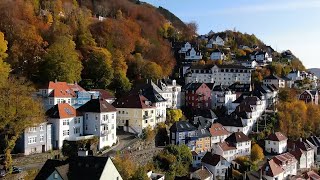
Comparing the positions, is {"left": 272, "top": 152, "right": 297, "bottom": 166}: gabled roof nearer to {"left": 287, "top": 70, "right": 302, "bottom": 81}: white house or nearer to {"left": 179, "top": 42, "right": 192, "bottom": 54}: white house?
{"left": 287, "top": 70, "right": 302, "bottom": 81}: white house

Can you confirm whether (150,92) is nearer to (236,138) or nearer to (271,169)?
(236,138)

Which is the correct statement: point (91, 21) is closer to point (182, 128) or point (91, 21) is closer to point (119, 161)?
point (182, 128)

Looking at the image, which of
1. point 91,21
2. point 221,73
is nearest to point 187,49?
point 221,73

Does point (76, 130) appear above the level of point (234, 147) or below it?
above

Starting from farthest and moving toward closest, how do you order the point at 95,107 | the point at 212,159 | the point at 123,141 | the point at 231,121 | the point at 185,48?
the point at 185,48
the point at 231,121
the point at 212,159
the point at 123,141
the point at 95,107

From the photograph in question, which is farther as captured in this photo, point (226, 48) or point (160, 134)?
point (226, 48)

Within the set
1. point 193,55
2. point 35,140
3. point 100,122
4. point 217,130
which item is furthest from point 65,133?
point 193,55

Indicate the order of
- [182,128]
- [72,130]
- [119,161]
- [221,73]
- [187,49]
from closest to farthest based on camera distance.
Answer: [119,161] < [72,130] < [182,128] < [221,73] < [187,49]
